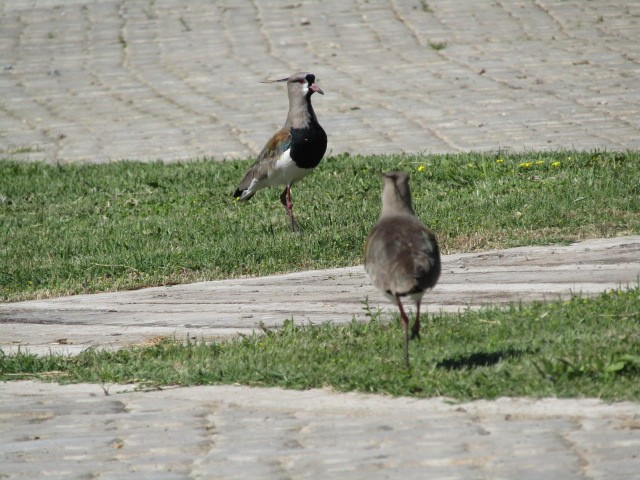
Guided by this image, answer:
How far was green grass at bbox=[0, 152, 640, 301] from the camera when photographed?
903 centimetres

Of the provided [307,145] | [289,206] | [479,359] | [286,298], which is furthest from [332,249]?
[479,359]

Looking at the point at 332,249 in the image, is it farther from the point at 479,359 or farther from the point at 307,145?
the point at 479,359

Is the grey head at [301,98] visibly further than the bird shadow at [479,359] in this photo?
Yes

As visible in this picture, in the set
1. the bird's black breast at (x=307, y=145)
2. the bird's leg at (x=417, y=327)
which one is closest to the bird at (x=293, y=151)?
the bird's black breast at (x=307, y=145)

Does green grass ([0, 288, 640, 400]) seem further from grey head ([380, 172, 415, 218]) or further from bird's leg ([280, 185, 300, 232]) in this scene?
bird's leg ([280, 185, 300, 232])

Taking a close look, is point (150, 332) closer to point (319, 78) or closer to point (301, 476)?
point (301, 476)

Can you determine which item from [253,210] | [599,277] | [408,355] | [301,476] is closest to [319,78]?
[253,210]

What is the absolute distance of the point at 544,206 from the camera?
963 centimetres

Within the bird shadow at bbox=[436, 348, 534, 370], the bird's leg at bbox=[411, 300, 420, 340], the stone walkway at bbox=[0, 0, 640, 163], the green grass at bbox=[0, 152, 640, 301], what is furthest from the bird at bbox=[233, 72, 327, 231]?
the bird shadow at bbox=[436, 348, 534, 370]

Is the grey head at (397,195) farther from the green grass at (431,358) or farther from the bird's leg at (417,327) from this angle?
the green grass at (431,358)

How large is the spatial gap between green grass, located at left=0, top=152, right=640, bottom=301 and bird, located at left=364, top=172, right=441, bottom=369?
8.79 ft

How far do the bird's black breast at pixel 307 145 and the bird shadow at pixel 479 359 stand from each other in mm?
4626

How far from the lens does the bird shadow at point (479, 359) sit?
5777mm

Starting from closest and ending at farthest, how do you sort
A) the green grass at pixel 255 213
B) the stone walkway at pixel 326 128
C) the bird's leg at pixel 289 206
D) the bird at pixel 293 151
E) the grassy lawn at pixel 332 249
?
the stone walkway at pixel 326 128
the grassy lawn at pixel 332 249
the green grass at pixel 255 213
the bird's leg at pixel 289 206
the bird at pixel 293 151
